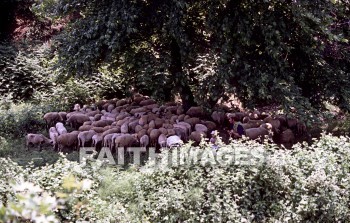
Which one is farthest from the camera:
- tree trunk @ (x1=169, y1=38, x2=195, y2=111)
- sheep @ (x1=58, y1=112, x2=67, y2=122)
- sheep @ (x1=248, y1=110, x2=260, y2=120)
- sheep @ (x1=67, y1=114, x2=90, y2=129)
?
sheep @ (x1=58, y1=112, x2=67, y2=122)

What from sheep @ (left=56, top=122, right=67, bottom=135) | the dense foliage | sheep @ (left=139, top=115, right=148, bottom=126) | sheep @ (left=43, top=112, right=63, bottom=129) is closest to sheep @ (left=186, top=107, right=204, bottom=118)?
sheep @ (left=139, top=115, right=148, bottom=126)

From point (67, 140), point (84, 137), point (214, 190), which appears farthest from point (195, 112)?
point (214, 190)

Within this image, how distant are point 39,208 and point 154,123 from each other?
5.06 meters

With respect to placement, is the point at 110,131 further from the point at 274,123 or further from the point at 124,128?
the point at 274,123

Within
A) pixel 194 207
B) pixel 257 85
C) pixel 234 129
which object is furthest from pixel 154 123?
pixel 194 207

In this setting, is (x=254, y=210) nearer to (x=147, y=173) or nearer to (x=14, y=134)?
(x=147, y=173)

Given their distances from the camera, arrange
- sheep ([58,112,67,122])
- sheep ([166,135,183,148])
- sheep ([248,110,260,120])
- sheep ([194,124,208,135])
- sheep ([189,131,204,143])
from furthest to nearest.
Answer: sheep ([58,112,67,122]) → sheep ([248,110,260,120]) → sheep ([194,124,208,135]) → sheep ([189,131,204,143]) → sheep ([166,135,183,148])

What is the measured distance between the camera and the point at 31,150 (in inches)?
271

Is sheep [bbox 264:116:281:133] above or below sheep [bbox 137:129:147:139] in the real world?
above

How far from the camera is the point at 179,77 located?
285 inches

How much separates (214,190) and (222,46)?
10.1ft

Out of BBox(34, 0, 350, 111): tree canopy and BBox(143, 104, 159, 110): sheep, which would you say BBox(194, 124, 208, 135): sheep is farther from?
BBox(143, 104, 159, 110): sheep

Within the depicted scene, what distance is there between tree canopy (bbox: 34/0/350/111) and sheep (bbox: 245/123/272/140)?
1.52 ft

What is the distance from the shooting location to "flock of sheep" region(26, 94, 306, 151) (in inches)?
263
